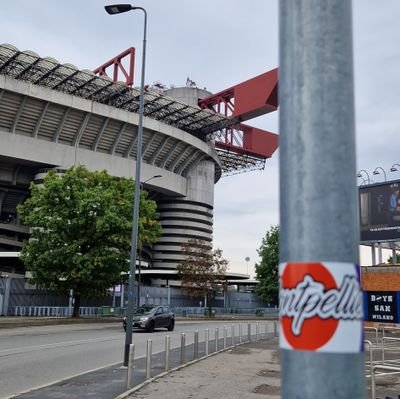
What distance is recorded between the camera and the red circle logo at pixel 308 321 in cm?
196

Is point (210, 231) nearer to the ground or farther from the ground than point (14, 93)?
nearer to the ground

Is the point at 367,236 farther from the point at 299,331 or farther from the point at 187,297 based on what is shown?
the point at 187,297

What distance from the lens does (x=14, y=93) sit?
188 feet

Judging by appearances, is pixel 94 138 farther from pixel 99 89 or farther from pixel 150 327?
pixel 150 327

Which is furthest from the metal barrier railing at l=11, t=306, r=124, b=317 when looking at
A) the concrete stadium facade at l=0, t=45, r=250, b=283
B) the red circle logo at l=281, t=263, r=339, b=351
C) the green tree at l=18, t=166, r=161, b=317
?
the red circle logo at l=281, t=263, r=339, b=351

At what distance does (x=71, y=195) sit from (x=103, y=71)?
127 feet

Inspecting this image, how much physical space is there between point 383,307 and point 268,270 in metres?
48.6

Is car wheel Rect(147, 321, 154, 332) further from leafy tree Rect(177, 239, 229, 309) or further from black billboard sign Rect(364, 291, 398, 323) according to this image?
leafy tree Rect(177, 239, 229, 309)

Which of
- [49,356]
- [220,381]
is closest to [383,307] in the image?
[220,381]

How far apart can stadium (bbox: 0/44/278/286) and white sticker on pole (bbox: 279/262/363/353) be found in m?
46.7

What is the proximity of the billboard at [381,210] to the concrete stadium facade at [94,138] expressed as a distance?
40106 millimetres

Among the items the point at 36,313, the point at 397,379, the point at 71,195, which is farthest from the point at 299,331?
the point at 36,313

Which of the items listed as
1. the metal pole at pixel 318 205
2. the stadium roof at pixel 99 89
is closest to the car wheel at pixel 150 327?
the metal pole at pixel 318 205

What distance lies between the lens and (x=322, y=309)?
6.56ft
